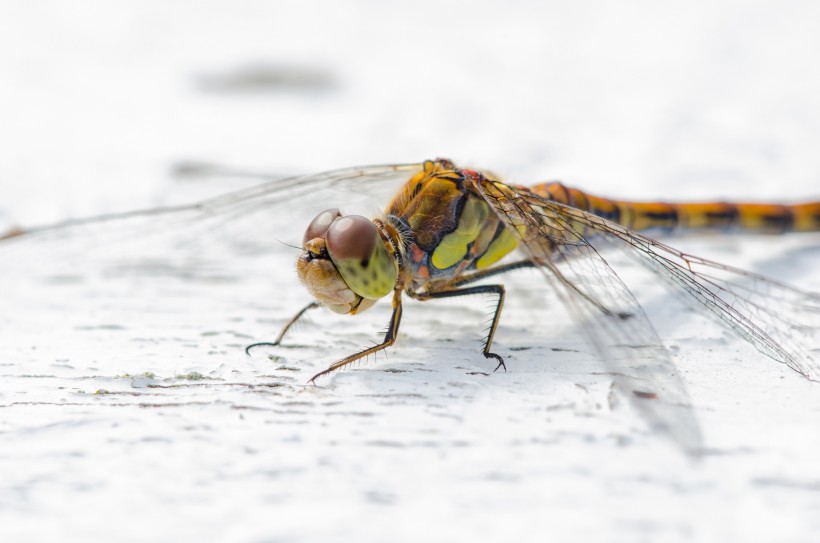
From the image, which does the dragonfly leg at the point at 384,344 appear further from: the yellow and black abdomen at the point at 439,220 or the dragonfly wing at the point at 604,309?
the dragonfly wing at the point at 604,309

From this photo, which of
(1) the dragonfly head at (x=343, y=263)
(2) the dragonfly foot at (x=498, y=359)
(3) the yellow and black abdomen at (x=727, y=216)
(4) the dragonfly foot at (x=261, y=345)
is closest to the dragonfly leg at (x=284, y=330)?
(4) the dragonfly foot at (x=261, y=345)

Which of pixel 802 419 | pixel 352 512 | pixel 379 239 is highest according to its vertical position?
pixel 379 239

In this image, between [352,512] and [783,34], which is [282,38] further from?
[352,512]

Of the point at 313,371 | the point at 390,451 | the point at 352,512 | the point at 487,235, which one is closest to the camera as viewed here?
the point at 352,512

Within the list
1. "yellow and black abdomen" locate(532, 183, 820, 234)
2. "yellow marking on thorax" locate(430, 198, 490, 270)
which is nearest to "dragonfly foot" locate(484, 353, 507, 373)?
"yellow marking on thorax" locate(430, 198, 490, 270)

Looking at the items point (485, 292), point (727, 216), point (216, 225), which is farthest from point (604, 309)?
point (216, 225)

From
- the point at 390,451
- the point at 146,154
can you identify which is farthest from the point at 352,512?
the point at 146,154

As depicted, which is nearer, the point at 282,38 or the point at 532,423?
the point at 532,423
